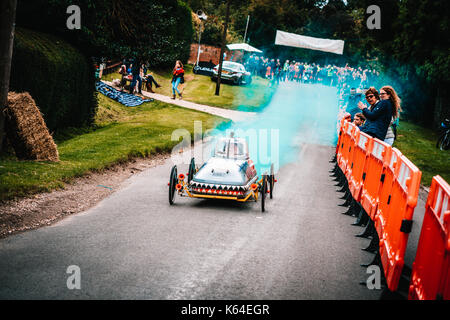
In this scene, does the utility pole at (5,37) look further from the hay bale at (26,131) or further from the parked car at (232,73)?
the parked car at (232,73)

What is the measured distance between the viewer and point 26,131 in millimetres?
12078

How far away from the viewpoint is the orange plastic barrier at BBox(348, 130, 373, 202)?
33.2ft

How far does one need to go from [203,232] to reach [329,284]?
8.45 ft

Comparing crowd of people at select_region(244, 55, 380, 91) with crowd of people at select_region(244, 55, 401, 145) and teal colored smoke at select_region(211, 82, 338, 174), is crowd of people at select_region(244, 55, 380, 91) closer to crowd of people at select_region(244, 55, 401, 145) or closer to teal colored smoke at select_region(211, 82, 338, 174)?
crowd of people at select_region(244, 55, 401, 145)

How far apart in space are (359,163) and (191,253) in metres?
5.46

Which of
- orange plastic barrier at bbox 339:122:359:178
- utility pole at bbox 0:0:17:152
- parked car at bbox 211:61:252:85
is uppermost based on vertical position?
utility pole at bbox 0:0:17:152

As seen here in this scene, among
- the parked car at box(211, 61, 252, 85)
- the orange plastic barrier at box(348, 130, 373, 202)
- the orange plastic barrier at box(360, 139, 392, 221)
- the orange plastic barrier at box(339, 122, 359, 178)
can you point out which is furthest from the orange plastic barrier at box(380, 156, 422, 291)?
the parked car at box(211, 61, 252, 85)

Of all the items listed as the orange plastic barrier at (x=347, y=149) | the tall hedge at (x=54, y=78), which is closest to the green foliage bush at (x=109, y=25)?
the tall hedge at (x=54, y=78)

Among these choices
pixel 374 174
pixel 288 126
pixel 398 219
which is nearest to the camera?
pixel 398 219

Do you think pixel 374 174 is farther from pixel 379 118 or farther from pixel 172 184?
pixel 172 184

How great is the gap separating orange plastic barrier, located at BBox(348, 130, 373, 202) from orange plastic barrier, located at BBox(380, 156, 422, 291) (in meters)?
3.01

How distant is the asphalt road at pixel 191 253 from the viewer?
18.6ft

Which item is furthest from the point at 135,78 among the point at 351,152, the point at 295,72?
the point at 295,72
